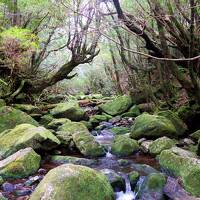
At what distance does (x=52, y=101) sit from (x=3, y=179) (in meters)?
12.4

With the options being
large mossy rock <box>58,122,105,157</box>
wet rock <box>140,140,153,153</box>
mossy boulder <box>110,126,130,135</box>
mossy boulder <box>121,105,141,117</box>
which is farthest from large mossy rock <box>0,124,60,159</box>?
mossy boulder <box>121,105,141,117</box>

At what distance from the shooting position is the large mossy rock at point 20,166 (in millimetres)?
6845

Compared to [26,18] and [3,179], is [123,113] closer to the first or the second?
[26,18]

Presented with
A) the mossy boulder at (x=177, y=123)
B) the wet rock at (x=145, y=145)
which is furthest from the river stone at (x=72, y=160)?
the mossy boulder at (x=177, y=123)

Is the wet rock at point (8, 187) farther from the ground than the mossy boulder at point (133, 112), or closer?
farther from the ground

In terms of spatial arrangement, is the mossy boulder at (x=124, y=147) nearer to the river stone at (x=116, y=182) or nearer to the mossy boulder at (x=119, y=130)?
the river stone at (x=116, y=182)

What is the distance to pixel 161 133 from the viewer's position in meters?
9.98

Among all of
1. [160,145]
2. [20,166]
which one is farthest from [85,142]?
[20,166]

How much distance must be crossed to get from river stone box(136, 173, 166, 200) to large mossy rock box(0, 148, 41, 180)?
7.78 ft

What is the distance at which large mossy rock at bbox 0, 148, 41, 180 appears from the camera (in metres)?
6.85

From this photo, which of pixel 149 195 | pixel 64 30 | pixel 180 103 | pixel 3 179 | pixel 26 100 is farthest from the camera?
pixel 64 30

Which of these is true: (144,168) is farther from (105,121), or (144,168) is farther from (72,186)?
(105,121)

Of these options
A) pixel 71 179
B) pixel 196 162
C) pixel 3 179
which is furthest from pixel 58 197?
pixel 196 162

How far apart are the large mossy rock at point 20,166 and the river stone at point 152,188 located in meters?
2.37
